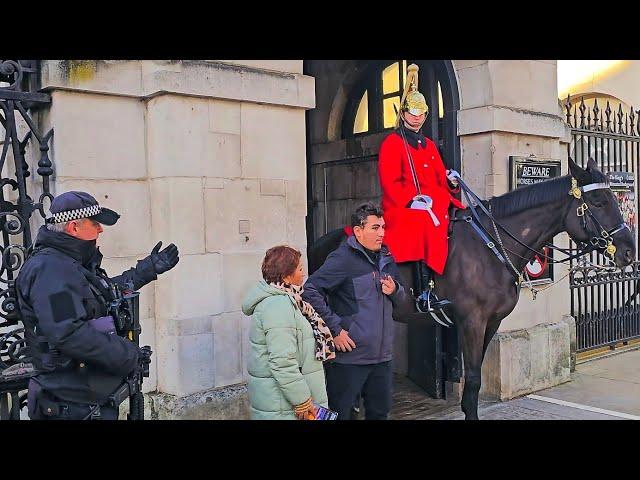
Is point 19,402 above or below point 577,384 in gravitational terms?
above

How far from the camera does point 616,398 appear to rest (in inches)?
251

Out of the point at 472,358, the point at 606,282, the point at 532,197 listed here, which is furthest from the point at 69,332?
the point at 606,282

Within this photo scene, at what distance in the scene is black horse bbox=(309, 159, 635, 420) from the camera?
16.4 feet

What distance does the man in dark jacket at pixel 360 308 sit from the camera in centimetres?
387

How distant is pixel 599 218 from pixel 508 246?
0.72 meters

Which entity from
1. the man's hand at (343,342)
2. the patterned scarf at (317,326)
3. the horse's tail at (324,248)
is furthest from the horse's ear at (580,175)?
the patterned scarf at (317,326)

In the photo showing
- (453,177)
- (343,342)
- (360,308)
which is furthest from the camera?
(453,177)

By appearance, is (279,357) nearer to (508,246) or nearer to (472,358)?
(472,358)

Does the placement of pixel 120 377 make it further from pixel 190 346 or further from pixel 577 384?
pixel 577 384

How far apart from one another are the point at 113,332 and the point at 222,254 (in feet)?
5.43

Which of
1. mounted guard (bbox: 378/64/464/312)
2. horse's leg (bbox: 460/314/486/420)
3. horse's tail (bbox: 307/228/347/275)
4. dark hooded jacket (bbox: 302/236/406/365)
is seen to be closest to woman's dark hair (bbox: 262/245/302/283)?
dark hooded jacket (bbox: 302/236/406/365)

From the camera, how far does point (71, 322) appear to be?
9.16ft

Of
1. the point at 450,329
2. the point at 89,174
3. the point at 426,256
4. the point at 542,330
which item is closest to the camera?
the point at 89,174

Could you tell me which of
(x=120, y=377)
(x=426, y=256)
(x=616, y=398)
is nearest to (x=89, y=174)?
(x=120, y=377)
